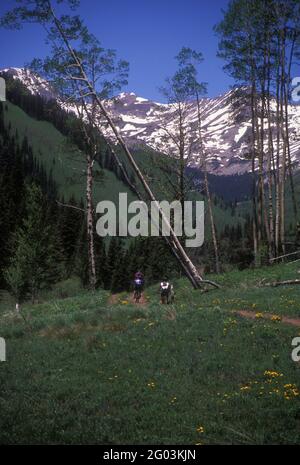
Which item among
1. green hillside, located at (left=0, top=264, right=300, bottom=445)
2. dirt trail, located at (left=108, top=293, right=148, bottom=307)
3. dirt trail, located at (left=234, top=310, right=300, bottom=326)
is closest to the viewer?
green hillside, located at (left=0, top=264, right=300, bottom=445)

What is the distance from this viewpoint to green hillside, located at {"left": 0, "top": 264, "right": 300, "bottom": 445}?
7906 millimetres

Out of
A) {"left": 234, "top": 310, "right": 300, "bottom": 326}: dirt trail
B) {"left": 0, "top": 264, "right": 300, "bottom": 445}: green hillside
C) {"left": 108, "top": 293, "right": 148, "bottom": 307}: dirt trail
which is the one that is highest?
{"left": 234, "top": 310, "right": 300, "bottom": 326}: dirt trail

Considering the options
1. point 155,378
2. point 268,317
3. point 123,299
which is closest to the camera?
point 155,378

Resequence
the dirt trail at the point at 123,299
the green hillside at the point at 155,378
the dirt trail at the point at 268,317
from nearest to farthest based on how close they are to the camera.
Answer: the green hillside at the point at 155,378 → the dirt trail at the point at 268,317 → the dirt trail at the point at 123,299

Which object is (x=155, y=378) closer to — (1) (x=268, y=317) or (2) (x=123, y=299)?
(1) (x=268, y=317)

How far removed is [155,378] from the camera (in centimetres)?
1069

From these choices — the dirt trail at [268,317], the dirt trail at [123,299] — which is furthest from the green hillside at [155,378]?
the dirt trail at [123,299]

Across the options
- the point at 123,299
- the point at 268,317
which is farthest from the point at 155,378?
the point at 123,299

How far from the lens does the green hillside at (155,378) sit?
791 cm

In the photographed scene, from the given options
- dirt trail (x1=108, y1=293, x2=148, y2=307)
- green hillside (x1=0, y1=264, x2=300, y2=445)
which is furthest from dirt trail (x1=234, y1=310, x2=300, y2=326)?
dirt trail (x1=108, y1=293, x2=148, y2=307)

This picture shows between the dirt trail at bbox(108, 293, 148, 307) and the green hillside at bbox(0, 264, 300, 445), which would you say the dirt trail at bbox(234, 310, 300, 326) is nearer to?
the green hillside at bbox(0, 264, 300, 445)

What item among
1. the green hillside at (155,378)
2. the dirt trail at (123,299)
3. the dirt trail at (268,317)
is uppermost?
the dirt trail at (268,317)

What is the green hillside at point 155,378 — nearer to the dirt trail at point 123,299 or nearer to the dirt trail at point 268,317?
the dirt trail at point 268,317
